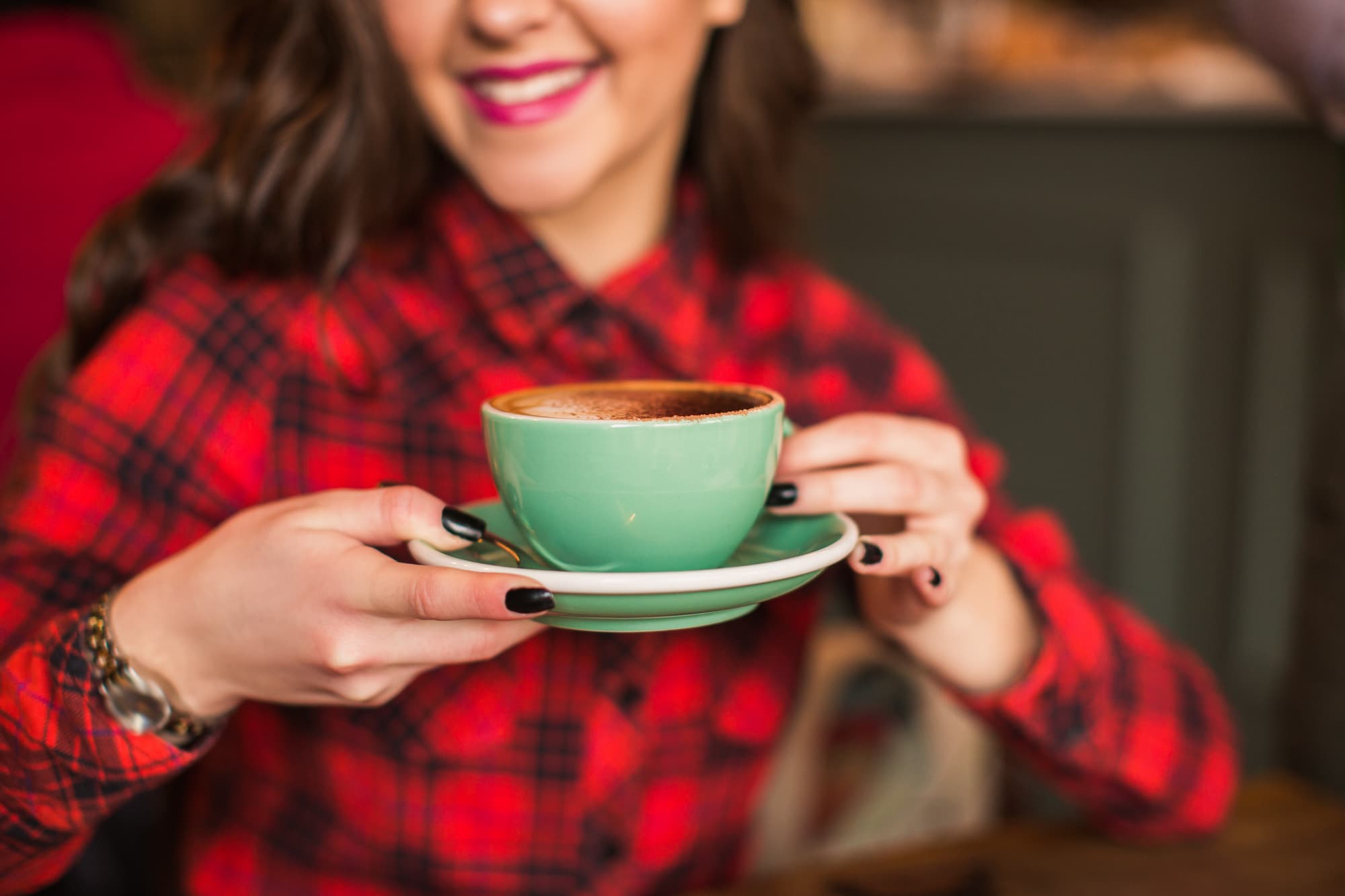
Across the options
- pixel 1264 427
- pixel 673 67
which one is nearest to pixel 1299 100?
pixel 673 67

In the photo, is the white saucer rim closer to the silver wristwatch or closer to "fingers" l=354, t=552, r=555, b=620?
"fingers" l=354, t=552, r=555, b=620

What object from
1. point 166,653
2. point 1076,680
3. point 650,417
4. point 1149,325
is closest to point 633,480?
point 650,417

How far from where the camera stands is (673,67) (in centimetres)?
88

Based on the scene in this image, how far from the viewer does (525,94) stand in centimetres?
81

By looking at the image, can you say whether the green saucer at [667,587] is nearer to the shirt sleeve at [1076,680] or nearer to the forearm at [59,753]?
→ the forearm at [59,753]

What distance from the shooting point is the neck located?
3.18 ft

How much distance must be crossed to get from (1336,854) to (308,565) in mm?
703

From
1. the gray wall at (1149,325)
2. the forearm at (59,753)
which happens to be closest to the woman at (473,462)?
the forearm at (59,753)

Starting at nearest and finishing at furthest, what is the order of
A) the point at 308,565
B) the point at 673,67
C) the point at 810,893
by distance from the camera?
the point at 308,565, the point at 810,893, the point at 673,67

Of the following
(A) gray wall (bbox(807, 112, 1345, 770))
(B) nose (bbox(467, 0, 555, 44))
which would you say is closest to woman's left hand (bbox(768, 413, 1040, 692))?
(B) nose (bbox(467, 0, 555, 44))

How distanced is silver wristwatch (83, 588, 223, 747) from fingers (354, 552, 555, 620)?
167mm

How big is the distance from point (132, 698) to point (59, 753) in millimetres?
61

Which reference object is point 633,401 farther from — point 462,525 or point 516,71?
point 516,71

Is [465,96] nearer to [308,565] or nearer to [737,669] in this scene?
[308,565]
